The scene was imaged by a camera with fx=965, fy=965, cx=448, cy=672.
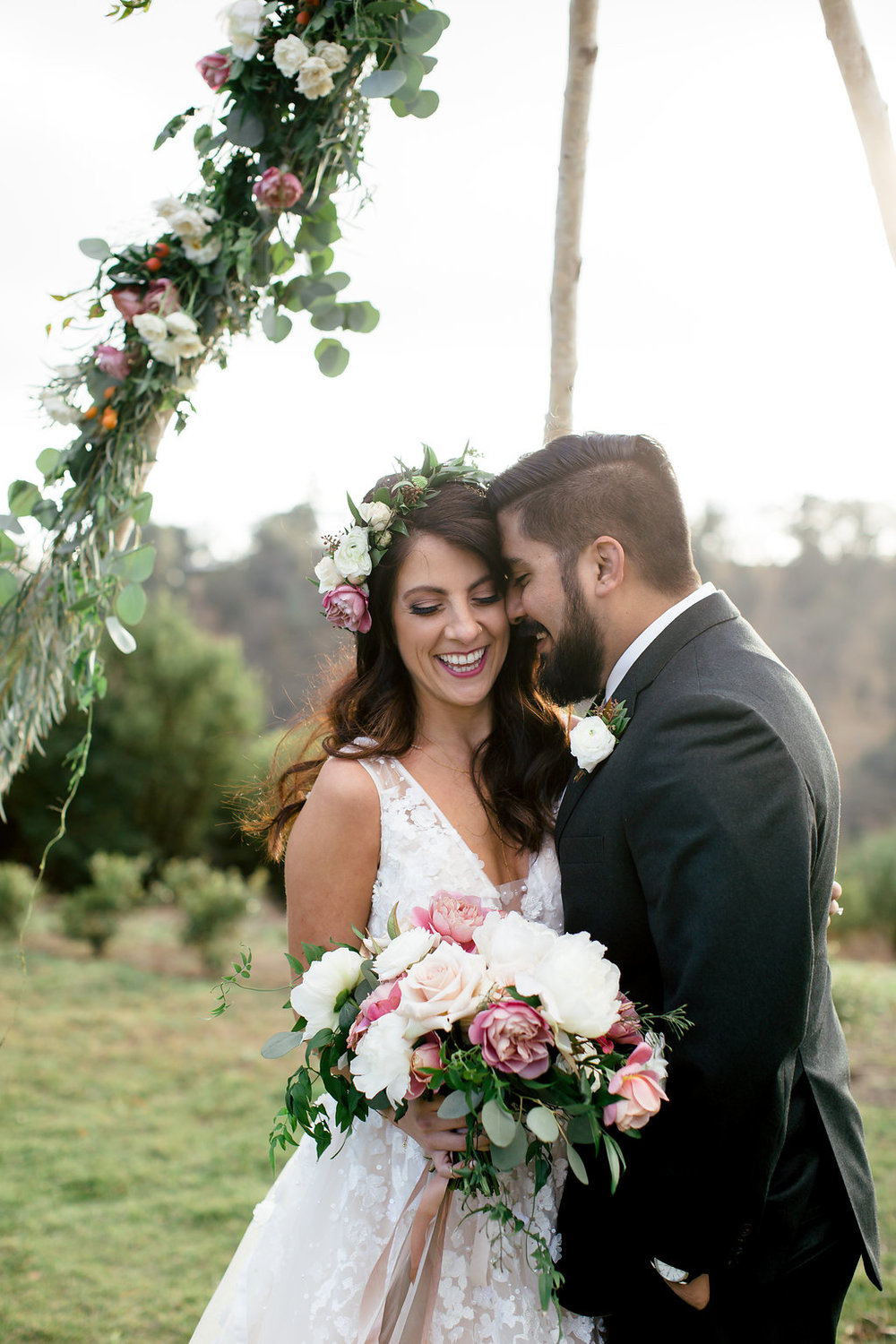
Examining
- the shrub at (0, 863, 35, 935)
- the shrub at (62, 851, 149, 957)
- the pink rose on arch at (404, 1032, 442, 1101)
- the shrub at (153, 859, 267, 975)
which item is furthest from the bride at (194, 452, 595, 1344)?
the shrub at (0, 863, 35, 935)

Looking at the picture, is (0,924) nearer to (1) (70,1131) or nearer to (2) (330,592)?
(1) (70,1131)

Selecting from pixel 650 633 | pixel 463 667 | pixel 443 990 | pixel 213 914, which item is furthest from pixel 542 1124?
pixel 213 914

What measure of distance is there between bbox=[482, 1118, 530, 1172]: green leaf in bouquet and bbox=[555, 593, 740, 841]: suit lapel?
84cm

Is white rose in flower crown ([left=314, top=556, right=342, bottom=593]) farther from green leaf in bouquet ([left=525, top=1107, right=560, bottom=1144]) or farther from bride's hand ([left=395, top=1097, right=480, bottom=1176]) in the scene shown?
green leaf in bouquet ([left=525, top=1107, right=560, bottom=1144])

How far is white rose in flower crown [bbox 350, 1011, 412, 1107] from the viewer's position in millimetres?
1866

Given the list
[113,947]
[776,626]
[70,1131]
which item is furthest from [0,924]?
[776,626]

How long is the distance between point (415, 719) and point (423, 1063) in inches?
58.4

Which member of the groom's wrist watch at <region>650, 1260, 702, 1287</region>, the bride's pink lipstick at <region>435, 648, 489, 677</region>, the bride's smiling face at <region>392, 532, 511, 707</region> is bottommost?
the groom's wrist watch at <region>650, 1260, 702, 1287</region>

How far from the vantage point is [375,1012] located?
196 centimetres

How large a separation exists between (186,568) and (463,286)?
46930 millimetres

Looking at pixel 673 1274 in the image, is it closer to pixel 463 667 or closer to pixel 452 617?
Result: pixel 463 667

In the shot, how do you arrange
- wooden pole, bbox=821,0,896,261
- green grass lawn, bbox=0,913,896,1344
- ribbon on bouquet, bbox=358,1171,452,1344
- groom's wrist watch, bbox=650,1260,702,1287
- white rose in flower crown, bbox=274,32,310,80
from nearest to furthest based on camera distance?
white rose in flower crown, bbox=274,32,310,80, groom's wrist watch, bbox=650,1260,702,1287, ribbon on bouquet, bbox=358,1171,452,1344, wooden pole, bbox=821,0,896,261, green grass lawn, bbox=0,913,896,1344

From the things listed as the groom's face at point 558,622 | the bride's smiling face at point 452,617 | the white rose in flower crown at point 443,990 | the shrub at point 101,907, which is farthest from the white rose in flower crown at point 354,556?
the shrub at point 101,907

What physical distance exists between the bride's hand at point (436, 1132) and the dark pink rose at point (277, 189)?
1852 mm
